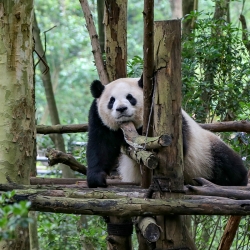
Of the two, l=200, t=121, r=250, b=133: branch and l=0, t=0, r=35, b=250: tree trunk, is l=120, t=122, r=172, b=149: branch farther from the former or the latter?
l=200, t=121, r=250, b=133: branch

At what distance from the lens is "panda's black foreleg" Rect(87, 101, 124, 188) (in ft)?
12.4

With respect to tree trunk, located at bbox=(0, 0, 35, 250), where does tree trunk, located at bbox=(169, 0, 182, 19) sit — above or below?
above

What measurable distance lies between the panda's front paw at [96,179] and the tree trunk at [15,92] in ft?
2.50

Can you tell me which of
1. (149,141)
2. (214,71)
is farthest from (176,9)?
(149,141)

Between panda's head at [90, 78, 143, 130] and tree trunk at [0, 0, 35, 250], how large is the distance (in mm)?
909

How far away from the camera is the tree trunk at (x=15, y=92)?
113 inches

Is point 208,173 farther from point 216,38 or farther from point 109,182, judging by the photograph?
point 216,38

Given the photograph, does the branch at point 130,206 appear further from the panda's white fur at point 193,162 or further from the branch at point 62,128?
the branch at point 62,128

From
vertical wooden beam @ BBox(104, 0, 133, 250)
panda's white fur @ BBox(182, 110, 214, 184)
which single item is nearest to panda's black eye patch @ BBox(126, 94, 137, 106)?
panda's white fur @ BBox(182, 110, 214, 184)

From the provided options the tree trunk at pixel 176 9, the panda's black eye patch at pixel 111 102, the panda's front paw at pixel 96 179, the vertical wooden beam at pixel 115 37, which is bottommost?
the panda's front paw at pixel 96 179

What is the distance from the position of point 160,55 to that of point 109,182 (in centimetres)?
144

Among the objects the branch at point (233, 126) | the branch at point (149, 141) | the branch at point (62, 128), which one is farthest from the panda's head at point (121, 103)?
the branch at point (233, 126)

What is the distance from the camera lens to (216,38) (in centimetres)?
509

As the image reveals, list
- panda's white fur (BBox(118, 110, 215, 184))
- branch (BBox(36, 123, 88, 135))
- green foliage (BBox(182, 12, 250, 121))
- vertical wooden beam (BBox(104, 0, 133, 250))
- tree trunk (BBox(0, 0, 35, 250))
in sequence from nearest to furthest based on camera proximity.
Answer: tree trunk (BBox(0, 0, 35, 250)) → panda's white fur (BBox(118, 110, 215, 184)) → vertical wooden beam (BBox(104, 0, 133, 250)) → branch (BBox(36, 123, 88, 135)) → green foliage (BBox(182, 12, 250, 121))
